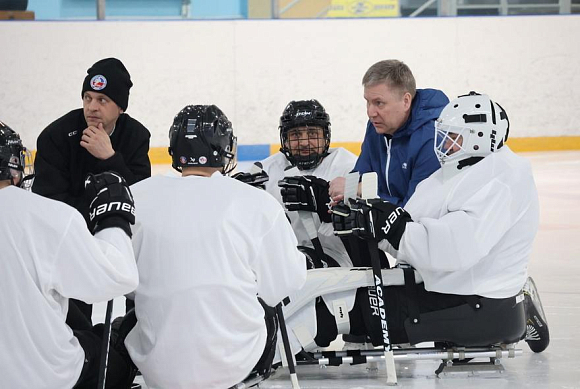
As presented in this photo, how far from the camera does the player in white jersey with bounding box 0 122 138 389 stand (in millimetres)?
2436

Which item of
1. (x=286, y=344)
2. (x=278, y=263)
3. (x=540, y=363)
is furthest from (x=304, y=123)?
(x=278, y=263)

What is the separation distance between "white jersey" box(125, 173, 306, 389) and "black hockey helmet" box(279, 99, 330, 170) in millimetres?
1808

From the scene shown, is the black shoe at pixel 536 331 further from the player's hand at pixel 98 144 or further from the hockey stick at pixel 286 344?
the player's hand at pixel 98 144

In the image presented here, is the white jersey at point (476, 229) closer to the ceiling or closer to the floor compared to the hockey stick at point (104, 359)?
closer to the ceiling

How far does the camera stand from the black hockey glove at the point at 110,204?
8.51 ft

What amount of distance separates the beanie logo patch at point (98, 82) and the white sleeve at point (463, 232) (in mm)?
1506

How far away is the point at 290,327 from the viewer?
3.74 metres

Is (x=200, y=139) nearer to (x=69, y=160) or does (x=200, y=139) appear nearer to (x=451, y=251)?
(x=451, y=251)

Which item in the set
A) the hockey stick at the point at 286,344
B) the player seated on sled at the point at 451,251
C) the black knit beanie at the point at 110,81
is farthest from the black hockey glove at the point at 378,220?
the black knit beanie at the point at 110,81

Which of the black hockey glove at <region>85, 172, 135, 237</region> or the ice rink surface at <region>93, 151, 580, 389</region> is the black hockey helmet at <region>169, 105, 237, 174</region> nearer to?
the black hockey glove at <region>85, 172, 135, 237</region>

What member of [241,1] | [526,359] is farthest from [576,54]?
[526,359]

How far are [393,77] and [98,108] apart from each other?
4.26 ft

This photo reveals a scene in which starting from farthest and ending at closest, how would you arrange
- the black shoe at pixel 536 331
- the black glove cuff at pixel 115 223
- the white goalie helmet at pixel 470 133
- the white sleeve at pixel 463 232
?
the black shoe at pixel 536 331 → the white goalie helmet at pixel 470 133 → the white sleeve at pixel 463 232 → the black glove cuff at pixel 115 223

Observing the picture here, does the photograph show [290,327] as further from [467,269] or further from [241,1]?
[241,1]
